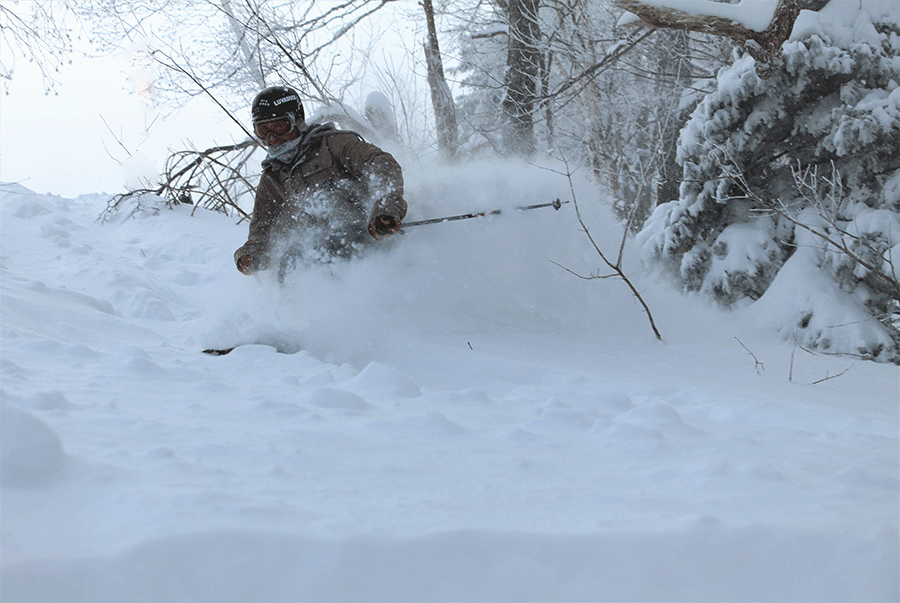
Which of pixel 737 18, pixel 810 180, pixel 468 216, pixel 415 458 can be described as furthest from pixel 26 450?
pixel 810 180

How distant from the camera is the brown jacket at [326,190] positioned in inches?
159

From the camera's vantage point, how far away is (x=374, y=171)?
398cm

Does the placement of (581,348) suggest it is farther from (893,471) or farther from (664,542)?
(664,542)

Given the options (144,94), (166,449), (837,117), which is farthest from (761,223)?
(144,94)

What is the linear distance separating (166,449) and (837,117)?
5.61 meters

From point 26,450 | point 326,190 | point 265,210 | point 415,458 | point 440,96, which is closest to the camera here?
point 26,450

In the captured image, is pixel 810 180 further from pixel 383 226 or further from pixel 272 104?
pixel 272 104

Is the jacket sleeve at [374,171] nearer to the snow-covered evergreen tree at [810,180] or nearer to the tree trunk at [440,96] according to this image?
the snow-covered evergreen tree at [810,180]

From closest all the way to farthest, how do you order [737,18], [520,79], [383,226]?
1. [383,226]
2. [737,18]
3. [520,79]

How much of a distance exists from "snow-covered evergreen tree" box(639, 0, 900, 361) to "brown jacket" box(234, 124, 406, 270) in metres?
2.70

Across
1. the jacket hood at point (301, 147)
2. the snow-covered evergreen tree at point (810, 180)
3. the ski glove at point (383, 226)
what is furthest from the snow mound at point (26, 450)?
the snow-covered evergreen tree at point (810, 180)

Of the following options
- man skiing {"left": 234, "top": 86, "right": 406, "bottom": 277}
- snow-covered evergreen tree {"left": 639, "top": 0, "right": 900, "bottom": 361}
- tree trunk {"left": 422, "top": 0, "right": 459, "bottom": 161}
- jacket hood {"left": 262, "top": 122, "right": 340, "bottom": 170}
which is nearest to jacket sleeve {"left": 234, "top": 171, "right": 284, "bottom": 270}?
man skiing {"left": 234, "top": 86, "right": 406, "bottom": 277}

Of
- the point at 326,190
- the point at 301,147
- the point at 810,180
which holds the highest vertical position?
the point at 301,147

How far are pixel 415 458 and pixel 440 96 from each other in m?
8.99
